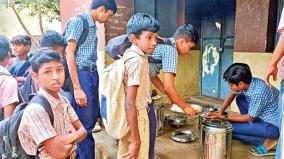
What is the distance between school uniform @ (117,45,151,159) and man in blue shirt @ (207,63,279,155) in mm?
1174

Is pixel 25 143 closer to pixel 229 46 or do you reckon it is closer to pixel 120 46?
pixel 120 46

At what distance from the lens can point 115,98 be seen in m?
1.96

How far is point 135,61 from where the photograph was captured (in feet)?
6.30

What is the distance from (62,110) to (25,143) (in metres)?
0.29

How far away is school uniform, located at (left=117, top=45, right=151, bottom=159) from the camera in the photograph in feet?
6.22

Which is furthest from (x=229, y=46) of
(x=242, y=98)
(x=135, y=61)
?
(x=135, y=61)

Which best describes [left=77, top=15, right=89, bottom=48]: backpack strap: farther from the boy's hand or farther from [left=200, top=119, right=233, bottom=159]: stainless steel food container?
[left=200, top=119, right=233, bottom=159]: stainless steel food container

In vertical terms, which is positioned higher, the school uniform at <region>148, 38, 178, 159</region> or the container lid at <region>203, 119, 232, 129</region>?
the school uniform at <region>148, 38, 178, 159</region>

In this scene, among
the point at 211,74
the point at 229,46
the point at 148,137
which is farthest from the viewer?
the point at 211,74

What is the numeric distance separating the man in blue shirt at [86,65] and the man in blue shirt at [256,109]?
1350 millimetres

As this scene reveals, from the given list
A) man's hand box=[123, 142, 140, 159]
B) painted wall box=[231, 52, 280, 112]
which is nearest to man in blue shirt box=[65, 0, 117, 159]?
man's hand box=[123, 142, 140, 159]

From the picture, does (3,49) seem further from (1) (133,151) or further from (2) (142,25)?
(1) (133,151)

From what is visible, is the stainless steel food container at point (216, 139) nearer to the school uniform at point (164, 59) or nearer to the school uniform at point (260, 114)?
the school uniform at point (260, 114)

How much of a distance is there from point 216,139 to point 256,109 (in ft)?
2.05
